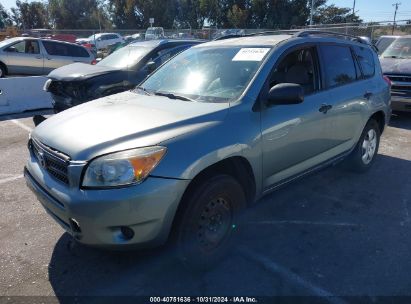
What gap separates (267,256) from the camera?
3330mm

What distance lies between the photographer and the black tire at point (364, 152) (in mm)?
5035

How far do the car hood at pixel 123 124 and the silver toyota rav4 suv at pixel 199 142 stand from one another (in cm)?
1

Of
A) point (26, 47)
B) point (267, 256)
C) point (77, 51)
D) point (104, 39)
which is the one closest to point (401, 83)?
point (267, 256)

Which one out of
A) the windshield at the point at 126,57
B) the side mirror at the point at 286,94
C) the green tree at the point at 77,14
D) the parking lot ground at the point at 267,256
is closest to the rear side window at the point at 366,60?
the parking lot ground at the point at 267,256

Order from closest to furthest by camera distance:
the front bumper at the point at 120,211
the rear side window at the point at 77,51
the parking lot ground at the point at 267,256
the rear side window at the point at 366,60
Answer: the front bumper at the point at 120,211 → the parking lot ground at the point at 267,256 → the rear side window at the point at 366,60 → the rear side window at the point at 77,51

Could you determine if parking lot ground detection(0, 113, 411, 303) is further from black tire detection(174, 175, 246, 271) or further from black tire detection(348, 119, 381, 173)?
black tire detection(348, 119, 381, 173)

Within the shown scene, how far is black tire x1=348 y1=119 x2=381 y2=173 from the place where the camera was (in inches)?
198

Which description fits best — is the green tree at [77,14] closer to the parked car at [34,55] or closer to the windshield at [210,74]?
the parked car at [34,55]

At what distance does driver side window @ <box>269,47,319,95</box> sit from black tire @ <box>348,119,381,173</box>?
4.66 feet

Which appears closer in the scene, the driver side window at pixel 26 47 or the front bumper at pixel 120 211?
the front bumper at pixel 120 211

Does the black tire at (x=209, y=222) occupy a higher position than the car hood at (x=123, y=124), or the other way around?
the car hood at (x=123, y=124)

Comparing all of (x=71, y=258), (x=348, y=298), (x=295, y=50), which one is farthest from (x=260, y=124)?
(x=71, y=258)

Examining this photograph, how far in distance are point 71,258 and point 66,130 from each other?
1133 millimetres

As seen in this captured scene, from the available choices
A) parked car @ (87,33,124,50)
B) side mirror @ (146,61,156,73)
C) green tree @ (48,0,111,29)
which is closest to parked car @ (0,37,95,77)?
side mirror @ (146,61,156,73)
